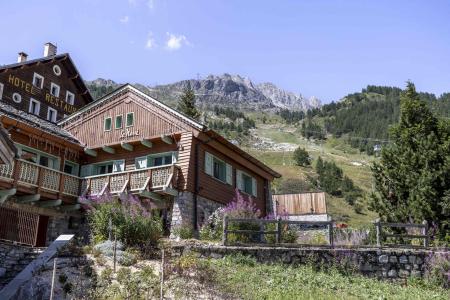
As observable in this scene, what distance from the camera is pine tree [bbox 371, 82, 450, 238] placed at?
61.7ft

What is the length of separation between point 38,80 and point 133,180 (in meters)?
18.1

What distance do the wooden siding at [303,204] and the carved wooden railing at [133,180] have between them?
16.1 m

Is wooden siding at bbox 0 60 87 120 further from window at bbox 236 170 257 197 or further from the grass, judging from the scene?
the grass

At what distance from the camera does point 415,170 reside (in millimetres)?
19734

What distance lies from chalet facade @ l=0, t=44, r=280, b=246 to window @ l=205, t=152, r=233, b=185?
0.05 m

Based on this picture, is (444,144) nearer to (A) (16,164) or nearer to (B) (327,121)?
(A) (16,164)

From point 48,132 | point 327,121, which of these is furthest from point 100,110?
point 327,121

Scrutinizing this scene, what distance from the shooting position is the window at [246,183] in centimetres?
2744

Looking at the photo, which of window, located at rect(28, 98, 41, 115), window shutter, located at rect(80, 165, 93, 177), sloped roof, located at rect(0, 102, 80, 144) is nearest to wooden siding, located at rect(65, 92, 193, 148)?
sloped roof, located at rect(0, 102, 80, 144)

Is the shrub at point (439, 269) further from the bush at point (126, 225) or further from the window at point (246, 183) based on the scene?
the window at point (246, 183)

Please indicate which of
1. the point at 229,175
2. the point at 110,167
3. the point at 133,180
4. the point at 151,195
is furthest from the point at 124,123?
the point at 229,175

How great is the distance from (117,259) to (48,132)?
1100 centimetres

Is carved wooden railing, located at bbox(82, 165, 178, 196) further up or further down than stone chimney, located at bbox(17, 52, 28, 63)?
further down

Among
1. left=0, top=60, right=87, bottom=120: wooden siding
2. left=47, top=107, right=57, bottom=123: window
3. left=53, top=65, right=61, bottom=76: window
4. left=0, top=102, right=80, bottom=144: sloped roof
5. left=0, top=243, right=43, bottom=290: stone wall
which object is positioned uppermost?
left=53, top=65, right=61, bottom=76: window
